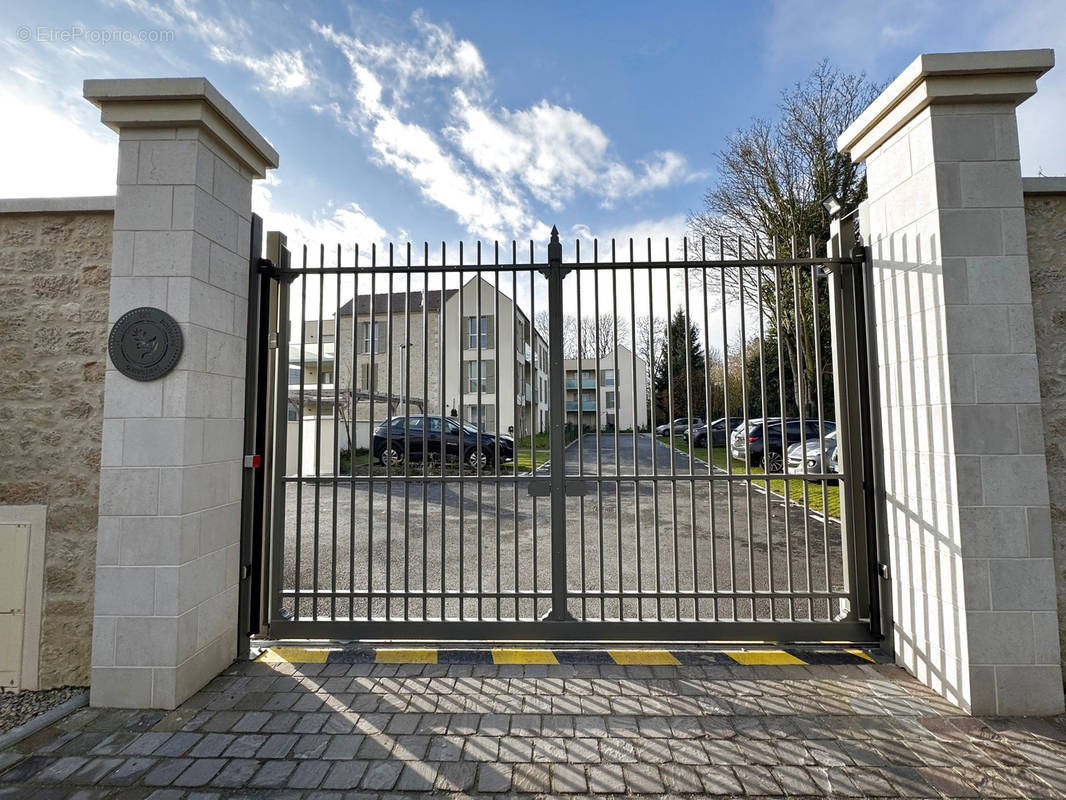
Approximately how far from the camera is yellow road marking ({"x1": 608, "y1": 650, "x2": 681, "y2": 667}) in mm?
3356

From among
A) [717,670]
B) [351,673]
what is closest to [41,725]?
[351,673]

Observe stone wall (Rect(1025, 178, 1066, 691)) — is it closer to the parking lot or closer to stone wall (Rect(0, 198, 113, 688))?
the parking lot

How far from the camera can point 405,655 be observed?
11.5 ft

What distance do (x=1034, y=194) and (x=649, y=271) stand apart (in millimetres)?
2323

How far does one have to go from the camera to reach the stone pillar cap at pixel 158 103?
10.0ft

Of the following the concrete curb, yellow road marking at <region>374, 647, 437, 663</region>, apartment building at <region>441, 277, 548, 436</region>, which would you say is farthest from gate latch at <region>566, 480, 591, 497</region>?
the concrete curb

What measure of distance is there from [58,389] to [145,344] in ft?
2.58

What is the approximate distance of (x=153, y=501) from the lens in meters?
2.97

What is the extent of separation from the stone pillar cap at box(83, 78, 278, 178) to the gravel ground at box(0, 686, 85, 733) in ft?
11.6

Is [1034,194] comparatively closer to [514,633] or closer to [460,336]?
[460,336]

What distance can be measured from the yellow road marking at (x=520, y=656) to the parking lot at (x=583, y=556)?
0.76 ft

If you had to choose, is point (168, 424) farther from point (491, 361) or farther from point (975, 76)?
point (491, 361)

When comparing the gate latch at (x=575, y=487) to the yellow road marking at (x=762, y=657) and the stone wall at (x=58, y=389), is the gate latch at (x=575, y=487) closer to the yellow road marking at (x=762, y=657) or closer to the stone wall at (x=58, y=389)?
the yellow road marking at (x=762, y=657)

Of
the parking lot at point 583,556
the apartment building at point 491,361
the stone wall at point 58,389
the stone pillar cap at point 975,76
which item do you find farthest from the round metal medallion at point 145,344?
the stone pillar cap at point 975,76
